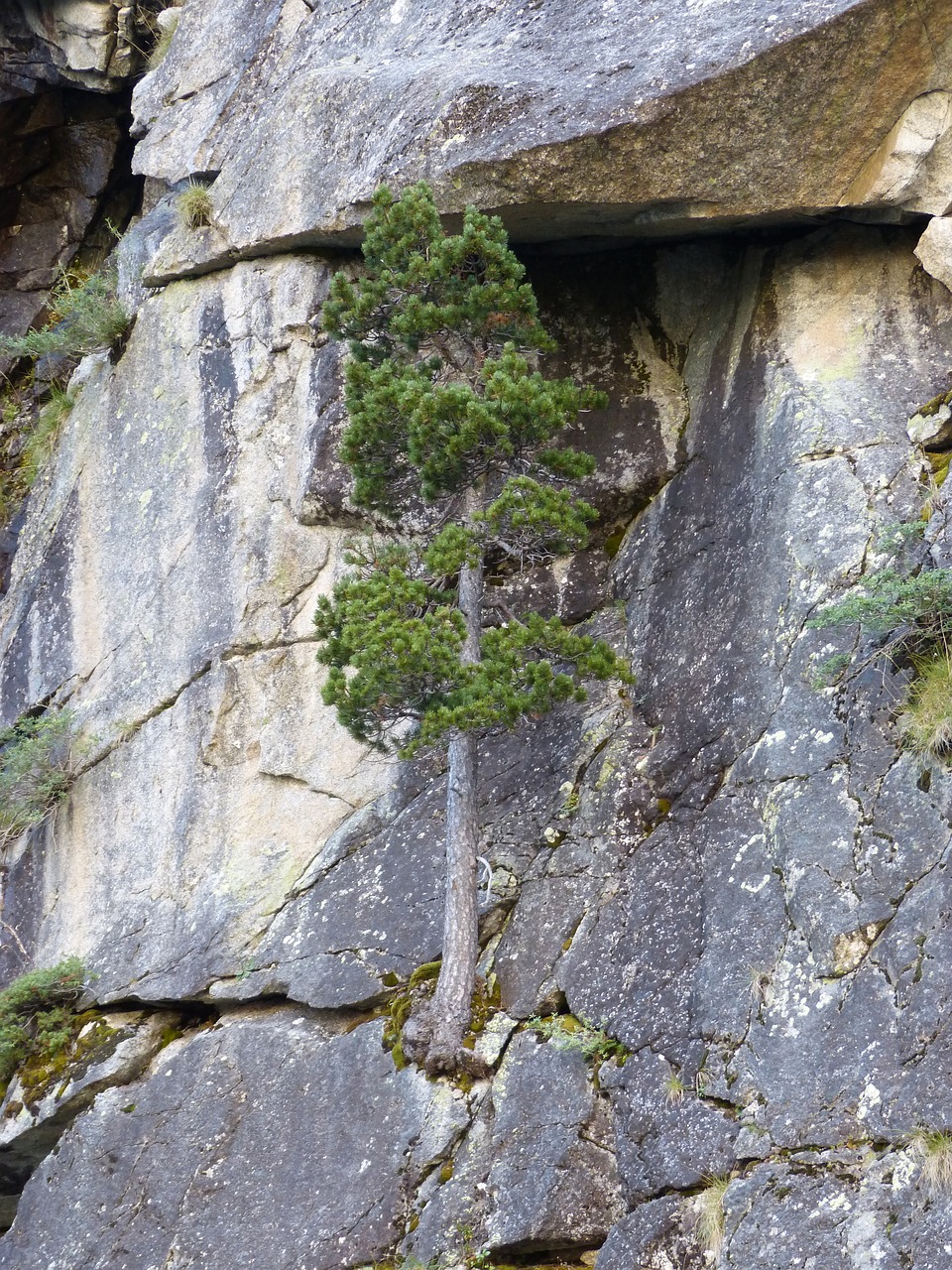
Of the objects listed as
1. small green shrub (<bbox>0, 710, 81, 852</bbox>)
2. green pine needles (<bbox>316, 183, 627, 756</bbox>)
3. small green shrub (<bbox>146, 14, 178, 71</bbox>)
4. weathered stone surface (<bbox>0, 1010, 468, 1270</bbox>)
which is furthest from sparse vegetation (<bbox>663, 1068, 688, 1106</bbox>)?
small green shrub (<bbox>146, 14, 178, 71</bbox>)

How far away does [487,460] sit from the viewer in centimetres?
949

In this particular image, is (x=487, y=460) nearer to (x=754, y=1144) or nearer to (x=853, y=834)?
(x=853, y=834)

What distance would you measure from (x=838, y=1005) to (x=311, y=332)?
7.97m

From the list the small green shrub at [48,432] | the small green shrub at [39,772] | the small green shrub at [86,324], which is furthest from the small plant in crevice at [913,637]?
the small green shrub at [48,432]

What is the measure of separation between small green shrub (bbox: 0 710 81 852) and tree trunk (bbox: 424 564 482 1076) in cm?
496

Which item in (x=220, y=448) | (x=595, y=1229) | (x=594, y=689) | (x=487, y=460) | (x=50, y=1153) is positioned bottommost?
(x=595, y=1229)

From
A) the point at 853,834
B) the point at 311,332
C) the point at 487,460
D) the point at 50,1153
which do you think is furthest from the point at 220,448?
the point at 853,834

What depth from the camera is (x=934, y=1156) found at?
6316 mm

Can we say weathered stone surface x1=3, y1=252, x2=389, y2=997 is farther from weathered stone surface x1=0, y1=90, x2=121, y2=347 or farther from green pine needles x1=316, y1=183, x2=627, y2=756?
weathered stone surface x1=0, y1=90, x2=121, y2=347

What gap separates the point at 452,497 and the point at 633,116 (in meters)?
3.11

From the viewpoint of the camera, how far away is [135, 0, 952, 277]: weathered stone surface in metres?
9.38

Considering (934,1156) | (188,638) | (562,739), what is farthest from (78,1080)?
(934,1156)

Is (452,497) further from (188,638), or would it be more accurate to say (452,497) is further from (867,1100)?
(867,1100)

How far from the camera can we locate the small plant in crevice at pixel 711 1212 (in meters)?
7.00
